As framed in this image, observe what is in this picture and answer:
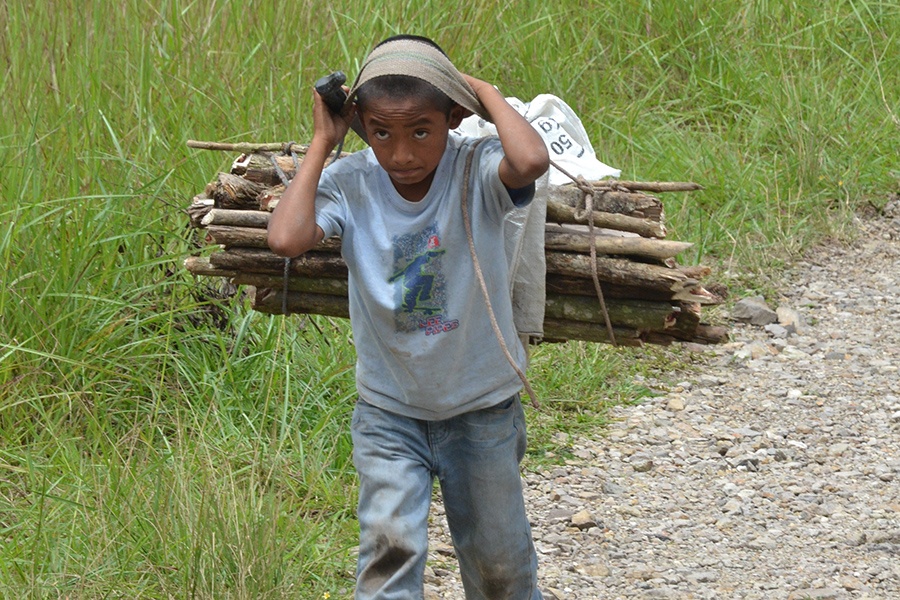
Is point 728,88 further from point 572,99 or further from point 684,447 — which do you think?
point 684,447

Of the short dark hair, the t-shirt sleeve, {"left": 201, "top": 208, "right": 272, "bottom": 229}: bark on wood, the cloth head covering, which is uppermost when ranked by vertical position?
the cloth head covering

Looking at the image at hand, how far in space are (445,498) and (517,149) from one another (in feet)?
2.73

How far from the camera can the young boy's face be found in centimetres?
259

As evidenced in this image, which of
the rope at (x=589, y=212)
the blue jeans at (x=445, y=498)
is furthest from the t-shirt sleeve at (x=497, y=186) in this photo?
the blue jeans at (x=445, y=498)

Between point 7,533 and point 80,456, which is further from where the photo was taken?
point 80,456

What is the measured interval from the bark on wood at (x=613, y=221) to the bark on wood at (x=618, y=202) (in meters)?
0.02

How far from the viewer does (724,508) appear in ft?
13.5

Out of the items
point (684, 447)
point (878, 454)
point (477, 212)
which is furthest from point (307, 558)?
point (878, 454)

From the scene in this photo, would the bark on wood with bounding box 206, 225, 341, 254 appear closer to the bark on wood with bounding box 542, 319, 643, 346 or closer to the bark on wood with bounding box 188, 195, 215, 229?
the bark on wood with bounding box 188, 195, 215, 229

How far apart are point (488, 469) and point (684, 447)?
6.41 feet

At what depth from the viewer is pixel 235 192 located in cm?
333

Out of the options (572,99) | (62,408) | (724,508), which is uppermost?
(572,99)

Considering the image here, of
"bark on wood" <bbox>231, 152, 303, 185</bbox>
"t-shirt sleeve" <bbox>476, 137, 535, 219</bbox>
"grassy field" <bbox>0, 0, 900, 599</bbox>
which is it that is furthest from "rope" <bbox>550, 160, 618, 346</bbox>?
"grassy field" <bbox>0, 0, 900, 599</bbox>

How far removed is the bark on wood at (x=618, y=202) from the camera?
306cm
